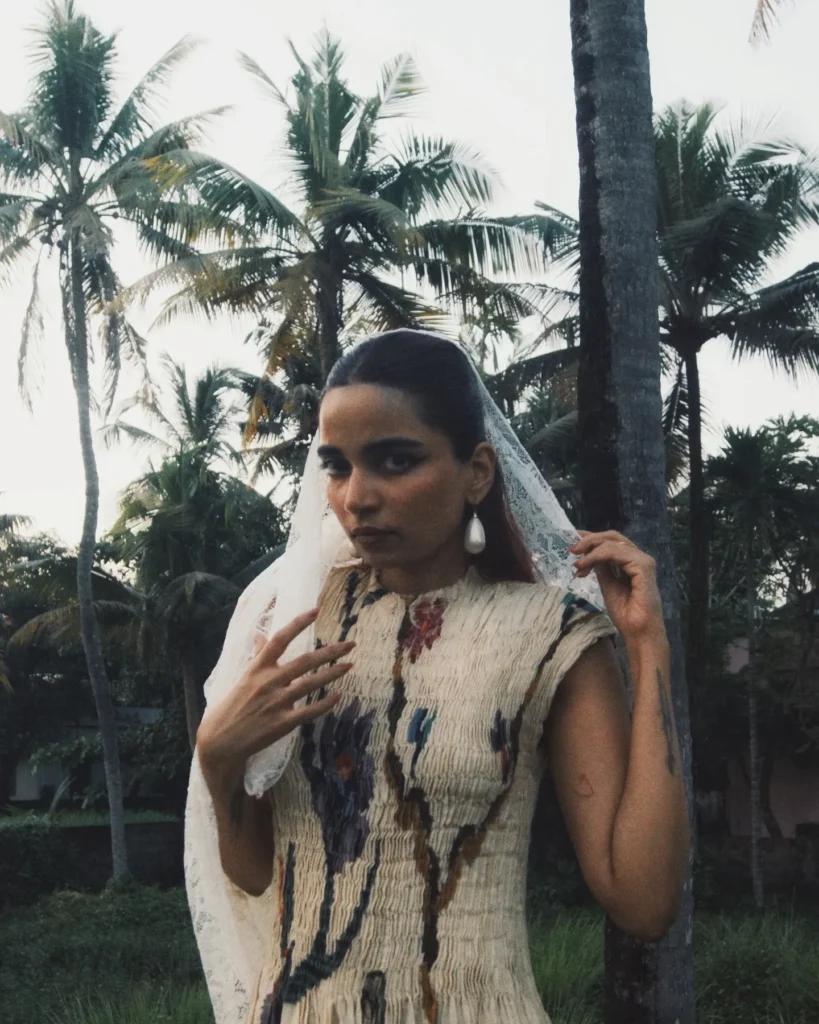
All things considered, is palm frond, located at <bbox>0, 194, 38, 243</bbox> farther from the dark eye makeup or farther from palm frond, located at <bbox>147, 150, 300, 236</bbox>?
the dark eye makeup

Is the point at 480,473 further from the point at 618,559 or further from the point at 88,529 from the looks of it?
the point at 88,529

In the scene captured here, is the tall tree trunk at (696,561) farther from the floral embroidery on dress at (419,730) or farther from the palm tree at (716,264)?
the floral embroidery on dress at (419,730)

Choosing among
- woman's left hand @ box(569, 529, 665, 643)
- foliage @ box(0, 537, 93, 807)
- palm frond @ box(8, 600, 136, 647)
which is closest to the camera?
woman's left hand @ box(569, 529, 665, 643)

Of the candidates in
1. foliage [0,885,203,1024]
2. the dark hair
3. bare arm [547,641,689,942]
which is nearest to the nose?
the dark hair

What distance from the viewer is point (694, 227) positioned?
15719 millimetres

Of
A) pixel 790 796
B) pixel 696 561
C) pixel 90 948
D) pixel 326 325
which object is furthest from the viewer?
pixel 790 796

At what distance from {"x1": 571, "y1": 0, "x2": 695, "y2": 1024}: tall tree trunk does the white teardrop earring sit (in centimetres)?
216

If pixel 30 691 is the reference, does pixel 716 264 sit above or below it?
above

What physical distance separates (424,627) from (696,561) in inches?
559

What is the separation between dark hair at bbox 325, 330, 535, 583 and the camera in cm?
179

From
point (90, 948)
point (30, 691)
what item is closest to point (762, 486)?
point (90, 948)

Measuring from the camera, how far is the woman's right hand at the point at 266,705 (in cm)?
163

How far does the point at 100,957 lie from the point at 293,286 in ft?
27.4

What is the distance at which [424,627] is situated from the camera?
5.93 feet
